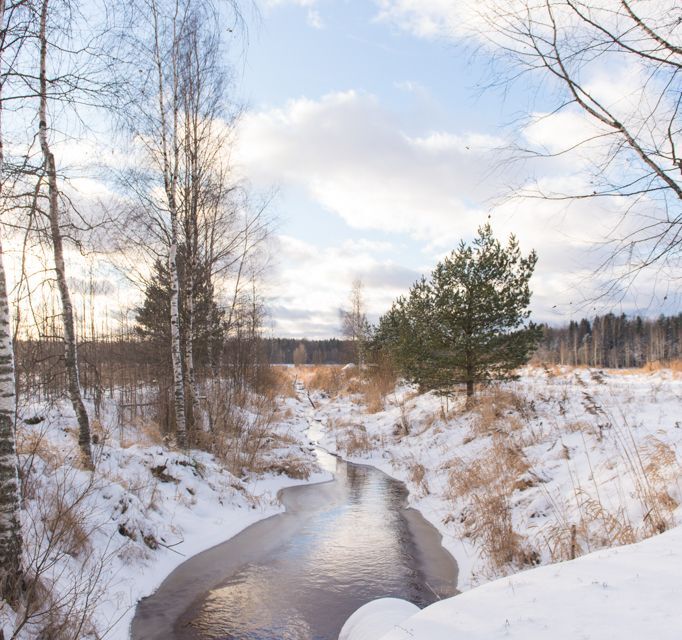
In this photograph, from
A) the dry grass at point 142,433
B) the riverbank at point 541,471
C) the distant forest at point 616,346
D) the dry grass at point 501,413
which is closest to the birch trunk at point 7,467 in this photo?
the riverbank at point 541,471

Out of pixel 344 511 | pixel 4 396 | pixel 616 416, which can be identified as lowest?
pixel 344 511

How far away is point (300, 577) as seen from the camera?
19.4ft

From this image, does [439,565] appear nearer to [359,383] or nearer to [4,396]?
[4,396]

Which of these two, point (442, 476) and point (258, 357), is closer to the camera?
point (442, 476)

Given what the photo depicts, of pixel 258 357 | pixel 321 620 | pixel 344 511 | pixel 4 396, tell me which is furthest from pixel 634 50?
pixel 258 357

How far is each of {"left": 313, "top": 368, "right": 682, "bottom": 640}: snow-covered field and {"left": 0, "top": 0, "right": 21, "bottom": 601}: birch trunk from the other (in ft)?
9.30

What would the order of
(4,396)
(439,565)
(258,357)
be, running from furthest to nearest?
(258,357) < (439,565) < (4,396)

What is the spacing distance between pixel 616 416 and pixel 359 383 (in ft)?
64.0

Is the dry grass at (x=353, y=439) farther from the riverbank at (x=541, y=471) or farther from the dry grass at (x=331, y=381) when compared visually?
the dry grass at (x=331, y=381)

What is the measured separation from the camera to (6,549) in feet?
11.9

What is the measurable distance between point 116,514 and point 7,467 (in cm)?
272

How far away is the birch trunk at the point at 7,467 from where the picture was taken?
357 cm

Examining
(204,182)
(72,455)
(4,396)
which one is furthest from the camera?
(204,182)

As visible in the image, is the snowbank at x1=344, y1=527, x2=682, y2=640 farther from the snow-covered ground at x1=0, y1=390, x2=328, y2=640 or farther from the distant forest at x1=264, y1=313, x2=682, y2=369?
the distant forest at x1=264, y1=313, x2=682, y2=369
